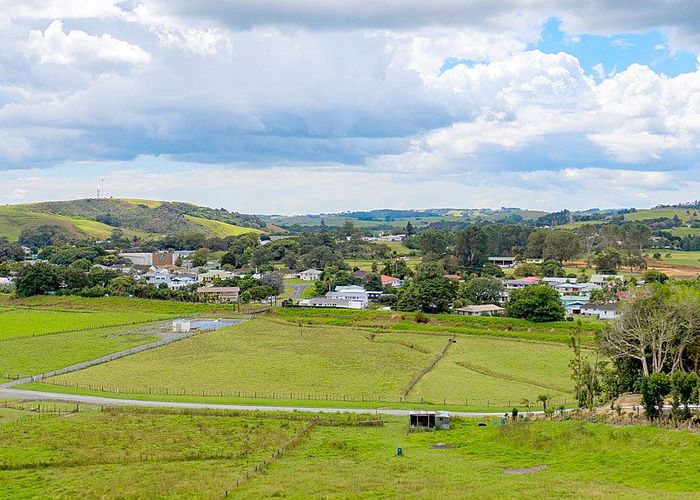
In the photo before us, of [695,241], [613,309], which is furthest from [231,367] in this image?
[695,241]

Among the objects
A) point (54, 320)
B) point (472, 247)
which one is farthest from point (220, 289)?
point (472, 247)

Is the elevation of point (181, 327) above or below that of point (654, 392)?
below

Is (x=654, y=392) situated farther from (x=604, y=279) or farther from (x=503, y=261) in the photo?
(x=503, y=261)

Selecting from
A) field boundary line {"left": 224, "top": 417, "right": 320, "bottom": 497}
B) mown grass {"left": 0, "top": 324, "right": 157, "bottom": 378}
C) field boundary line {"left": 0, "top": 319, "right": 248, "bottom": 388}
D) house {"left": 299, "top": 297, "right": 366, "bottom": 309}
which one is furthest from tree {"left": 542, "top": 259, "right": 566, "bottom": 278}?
field boundary line {"left": 224, "top": 417, "right": 320, "bottom": 497}

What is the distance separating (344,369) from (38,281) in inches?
2693

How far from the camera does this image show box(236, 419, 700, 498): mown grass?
2923cm

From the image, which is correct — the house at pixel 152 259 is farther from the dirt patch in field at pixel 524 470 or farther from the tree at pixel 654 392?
the dirt patch in field at pixel 524 470

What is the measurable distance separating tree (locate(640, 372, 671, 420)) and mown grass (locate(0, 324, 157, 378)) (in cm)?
4716

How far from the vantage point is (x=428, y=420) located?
42969mm

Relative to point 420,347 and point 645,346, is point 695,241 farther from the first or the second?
point 645,346

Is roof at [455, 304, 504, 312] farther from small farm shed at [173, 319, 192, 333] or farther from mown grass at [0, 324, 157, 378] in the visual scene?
mown grass at [0, 324, 157, 378]

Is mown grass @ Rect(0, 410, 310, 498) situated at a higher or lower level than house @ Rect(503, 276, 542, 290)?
lower

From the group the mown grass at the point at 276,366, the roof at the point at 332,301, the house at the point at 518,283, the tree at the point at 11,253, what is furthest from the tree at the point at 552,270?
the tree at the point at 11,253

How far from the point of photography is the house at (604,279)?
126 m
